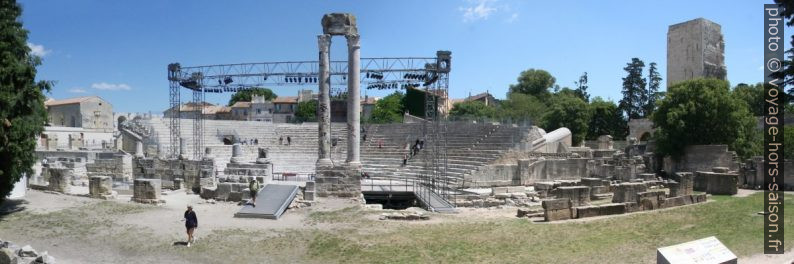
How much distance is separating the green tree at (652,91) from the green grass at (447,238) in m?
51.4

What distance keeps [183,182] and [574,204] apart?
17.7 meters

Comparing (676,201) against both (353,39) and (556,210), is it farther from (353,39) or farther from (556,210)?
(353,39)

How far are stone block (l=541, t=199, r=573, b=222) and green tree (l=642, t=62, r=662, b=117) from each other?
5418 centimetres

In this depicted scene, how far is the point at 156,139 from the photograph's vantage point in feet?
127

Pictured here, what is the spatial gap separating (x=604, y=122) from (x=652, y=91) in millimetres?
10547

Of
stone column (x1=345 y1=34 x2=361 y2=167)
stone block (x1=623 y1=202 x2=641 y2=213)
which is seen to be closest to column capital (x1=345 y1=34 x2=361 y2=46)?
stone column (x1=345 y1=34 x2=361 y2=167)

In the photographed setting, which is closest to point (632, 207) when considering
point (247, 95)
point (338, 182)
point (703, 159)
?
point (338, 182)

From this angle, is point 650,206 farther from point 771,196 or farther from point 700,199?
point 771,196

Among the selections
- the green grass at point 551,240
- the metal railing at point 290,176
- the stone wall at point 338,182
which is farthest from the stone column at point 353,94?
the green grass at point 551,240

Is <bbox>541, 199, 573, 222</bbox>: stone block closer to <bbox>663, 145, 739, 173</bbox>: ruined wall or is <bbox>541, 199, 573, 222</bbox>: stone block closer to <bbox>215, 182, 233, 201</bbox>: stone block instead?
<bbox>215, 182, 233, 201</bbox>: stone block

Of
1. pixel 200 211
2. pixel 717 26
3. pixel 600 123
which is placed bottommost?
pixel 200 211

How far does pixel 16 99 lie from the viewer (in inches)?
644

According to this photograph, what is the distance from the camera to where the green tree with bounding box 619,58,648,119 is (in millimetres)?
64375

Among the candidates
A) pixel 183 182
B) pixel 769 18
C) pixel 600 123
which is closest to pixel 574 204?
pixel 769 18
